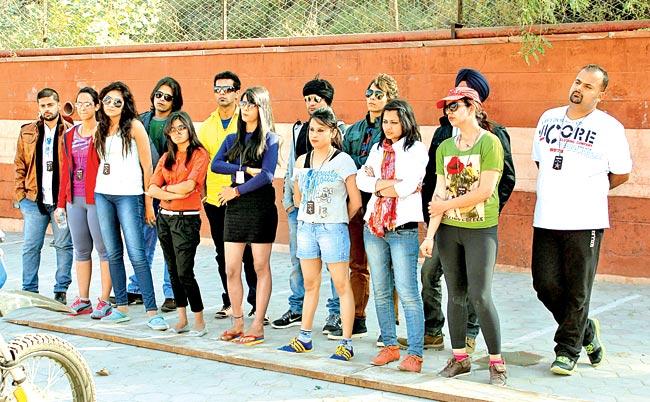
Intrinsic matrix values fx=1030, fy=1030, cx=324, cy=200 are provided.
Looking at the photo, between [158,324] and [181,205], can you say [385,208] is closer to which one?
[181,205]

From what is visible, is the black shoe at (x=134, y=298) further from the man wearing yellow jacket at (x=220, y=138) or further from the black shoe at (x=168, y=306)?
the man wearing yellow jacket at (x=220, y=138)

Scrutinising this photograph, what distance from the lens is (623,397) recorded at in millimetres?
6137

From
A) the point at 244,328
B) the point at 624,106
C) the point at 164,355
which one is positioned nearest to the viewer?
the point at 164,355

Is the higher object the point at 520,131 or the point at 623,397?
the point at 520,131

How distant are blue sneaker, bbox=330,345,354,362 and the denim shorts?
0.60 metres

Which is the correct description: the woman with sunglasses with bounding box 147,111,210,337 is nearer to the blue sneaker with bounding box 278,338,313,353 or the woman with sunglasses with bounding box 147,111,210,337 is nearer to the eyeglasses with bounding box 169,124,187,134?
the eyeglasses with bounding box 169,124,187,134

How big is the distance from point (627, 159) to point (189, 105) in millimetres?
7182

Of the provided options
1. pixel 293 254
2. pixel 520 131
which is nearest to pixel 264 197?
pixel 293 254

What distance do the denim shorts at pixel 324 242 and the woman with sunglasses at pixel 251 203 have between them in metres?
0.53

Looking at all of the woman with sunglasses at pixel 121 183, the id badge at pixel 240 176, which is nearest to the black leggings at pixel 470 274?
the id badge at pixel 240 176

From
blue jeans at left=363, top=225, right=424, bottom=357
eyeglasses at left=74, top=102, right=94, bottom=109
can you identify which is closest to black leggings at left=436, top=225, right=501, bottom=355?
blue jeans at left=363, top=225, right=424, bottom=357

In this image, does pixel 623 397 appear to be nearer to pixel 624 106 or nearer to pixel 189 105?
pixel 624 106

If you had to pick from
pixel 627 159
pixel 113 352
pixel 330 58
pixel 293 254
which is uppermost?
pixel 330 58

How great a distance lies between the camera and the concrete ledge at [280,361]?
6.14m
